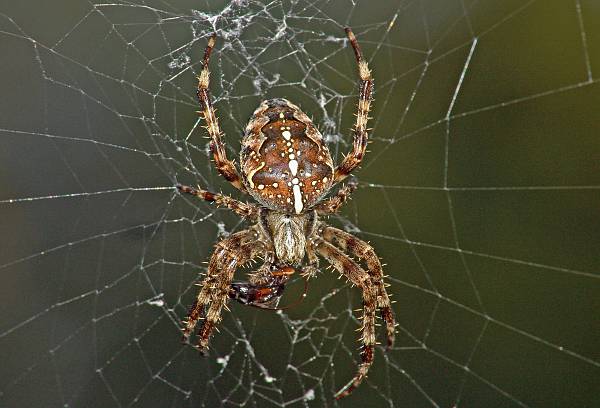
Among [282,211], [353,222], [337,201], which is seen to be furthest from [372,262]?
[353,222]

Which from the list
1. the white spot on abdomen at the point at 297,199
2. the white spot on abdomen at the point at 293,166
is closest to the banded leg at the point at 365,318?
the white spot on abdomen at the point at 297,199

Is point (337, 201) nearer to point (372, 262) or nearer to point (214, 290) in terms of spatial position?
Answer: point (372, 262)

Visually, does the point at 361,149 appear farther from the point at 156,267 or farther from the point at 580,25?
the point at 580,25

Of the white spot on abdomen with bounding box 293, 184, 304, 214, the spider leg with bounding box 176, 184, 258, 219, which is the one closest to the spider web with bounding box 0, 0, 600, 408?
Result: the spider leg with bounding box 176, 184, 258, 219

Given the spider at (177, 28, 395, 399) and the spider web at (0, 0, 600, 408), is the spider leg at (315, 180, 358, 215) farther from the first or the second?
the spider web at (0, 0, 600, 408)

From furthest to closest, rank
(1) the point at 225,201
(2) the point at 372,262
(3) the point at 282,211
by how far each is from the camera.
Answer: (2) the point at 372,262 → (3) the point at 282,211 → (1) the point at 225,201
